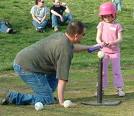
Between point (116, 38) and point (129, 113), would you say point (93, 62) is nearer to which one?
point (116, 38)

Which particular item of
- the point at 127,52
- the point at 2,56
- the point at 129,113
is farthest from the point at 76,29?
the point at 127,52

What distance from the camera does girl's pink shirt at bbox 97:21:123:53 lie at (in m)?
9.68

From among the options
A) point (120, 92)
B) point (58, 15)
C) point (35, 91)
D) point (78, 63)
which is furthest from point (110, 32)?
point (58, 15)

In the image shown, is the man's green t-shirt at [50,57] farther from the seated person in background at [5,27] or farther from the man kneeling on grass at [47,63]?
the seated person in background at [5,27]

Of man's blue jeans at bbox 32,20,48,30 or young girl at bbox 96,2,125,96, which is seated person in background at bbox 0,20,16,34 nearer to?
man's blue jeans at bbox 32,20,48,30

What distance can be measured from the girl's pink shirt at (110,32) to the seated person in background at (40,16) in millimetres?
10959

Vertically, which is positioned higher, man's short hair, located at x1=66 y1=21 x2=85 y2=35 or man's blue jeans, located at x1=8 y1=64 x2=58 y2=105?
man's short hair, located at x1=66 y1=21 x2=85 y2=35

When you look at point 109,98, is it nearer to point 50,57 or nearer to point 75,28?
point 50,57

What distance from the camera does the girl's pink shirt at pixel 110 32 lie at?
31.8 feet

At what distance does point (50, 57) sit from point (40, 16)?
12.5 metres

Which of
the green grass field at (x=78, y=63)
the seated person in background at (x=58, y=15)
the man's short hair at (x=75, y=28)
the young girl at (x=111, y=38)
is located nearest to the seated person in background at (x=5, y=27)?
the green grass field at (x=78, y=63)

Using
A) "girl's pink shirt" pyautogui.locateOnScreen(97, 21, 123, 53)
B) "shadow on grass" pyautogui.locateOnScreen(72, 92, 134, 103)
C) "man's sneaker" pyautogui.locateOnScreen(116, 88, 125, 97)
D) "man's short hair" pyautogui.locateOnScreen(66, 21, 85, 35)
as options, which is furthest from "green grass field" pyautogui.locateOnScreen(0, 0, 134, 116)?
"man's short hair" pyautogui.locateOnScreen(66, 21, 85, 35)

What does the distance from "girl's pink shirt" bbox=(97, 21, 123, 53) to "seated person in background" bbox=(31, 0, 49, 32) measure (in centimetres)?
1096

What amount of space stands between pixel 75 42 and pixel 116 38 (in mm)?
1506
